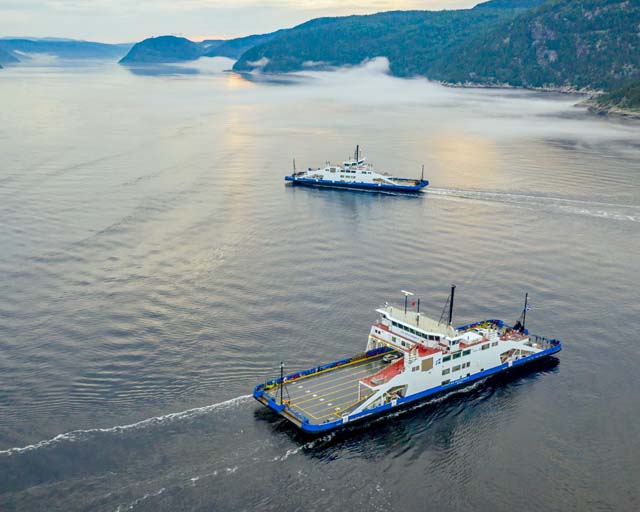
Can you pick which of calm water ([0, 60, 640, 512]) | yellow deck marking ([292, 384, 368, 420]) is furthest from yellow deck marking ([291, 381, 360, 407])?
calm water ([0, 60, 640, 512])

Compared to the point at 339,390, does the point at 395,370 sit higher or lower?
higher

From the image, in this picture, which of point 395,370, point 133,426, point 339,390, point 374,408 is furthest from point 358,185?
point 133,426

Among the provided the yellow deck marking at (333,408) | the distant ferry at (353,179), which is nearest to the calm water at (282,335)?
the yellow deck marking at (333,408)

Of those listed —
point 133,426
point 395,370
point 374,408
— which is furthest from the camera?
point 395,370

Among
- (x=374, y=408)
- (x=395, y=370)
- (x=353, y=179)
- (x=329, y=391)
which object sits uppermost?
(x=353, y=179)

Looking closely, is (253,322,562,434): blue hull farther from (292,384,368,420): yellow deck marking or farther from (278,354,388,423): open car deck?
(292,384,368,420): yellow deck marking

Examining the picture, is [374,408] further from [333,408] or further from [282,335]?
[282,335]

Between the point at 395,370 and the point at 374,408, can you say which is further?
the point at 395,370
